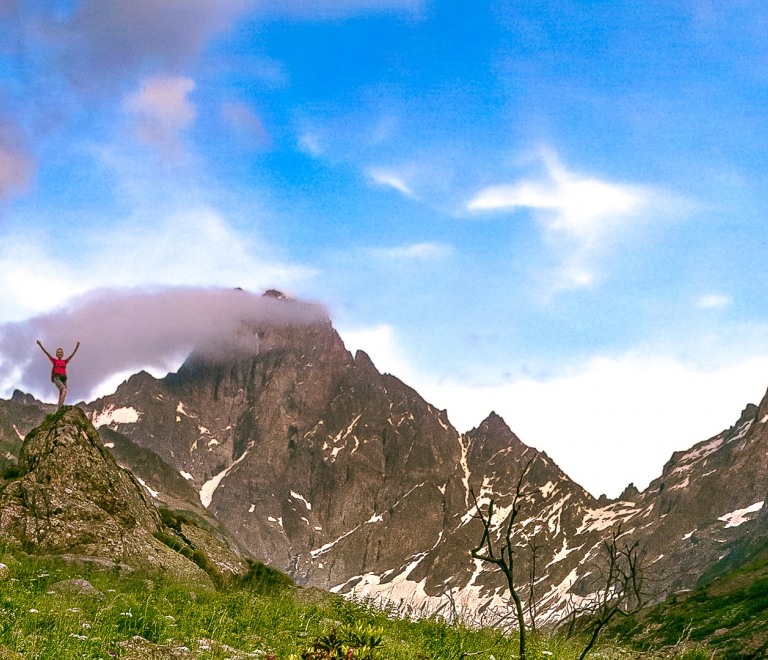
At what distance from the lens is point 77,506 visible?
25.2m

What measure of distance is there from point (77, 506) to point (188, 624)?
47.5 ft

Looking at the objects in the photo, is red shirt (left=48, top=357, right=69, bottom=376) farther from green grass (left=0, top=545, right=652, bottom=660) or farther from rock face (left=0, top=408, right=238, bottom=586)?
green grass (left=0, top=545, right=652, bottom=660)

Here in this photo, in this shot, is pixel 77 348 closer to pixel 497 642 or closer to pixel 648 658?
pixel 497 642

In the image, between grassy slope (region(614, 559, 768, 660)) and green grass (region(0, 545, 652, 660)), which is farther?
grassy slope (region(614, 559, 768, 660))

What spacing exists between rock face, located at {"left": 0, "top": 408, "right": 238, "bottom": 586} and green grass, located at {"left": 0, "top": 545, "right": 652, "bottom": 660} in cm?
333

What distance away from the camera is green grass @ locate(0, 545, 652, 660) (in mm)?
10438

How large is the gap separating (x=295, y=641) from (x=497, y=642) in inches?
171

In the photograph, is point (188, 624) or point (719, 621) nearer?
point (188, 624)

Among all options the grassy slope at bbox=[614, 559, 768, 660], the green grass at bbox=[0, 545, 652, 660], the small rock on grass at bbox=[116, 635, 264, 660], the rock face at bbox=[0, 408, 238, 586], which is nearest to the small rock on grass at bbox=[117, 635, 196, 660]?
the small rock on grass at bbox=[116, 635, 264, 660]

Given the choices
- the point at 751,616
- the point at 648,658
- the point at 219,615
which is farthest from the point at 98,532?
the point at 751,616

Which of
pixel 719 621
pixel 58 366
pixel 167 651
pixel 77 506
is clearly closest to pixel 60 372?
pixel 58 366

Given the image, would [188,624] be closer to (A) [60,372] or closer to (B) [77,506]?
(B) [77,506]

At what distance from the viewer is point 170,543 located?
28.8m

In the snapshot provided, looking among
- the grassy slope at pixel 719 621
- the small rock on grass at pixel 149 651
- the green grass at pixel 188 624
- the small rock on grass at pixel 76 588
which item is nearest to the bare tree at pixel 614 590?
the green grass at pixel 188 624
